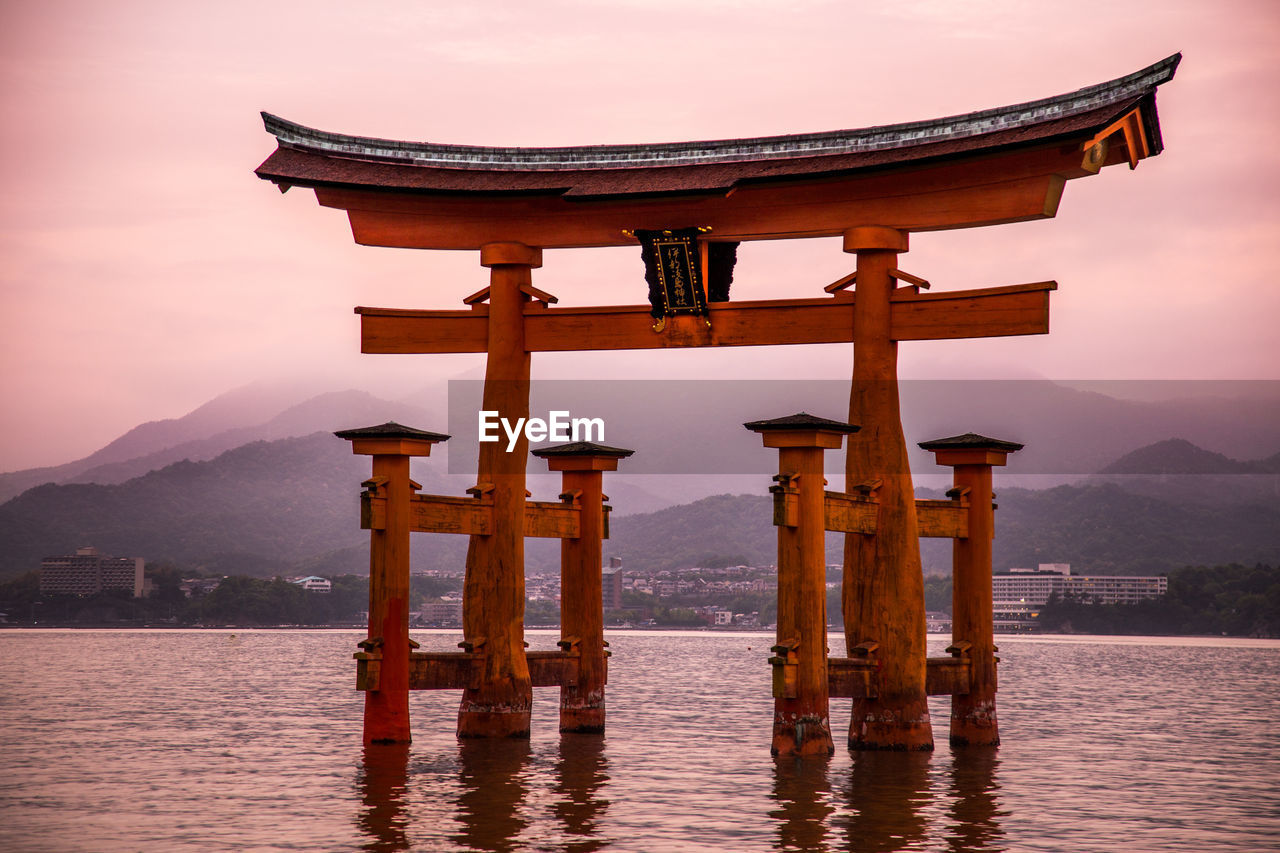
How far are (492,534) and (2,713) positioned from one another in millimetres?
17891

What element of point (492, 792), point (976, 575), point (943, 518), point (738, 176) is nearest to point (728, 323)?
point (738, 176)

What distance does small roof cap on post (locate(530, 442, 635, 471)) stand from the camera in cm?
2070

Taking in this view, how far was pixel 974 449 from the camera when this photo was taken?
1898 centimetres

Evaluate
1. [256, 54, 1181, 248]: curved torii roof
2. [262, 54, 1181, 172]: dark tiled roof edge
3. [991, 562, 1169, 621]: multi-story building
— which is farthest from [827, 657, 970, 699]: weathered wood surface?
[991, 562, 1169, 621]: multi-story building

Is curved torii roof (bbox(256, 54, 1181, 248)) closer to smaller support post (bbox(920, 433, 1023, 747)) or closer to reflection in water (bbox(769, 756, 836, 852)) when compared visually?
smaller support post (bbox(920, 433, 1023, 747))

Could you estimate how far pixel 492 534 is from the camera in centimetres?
1912

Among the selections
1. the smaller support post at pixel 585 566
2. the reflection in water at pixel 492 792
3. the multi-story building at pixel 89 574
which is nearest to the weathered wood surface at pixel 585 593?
the smaller support post at pixel 585 566

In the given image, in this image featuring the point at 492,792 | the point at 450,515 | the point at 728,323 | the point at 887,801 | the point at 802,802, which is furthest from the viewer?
the point at 728,323

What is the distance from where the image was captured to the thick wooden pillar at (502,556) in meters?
19.0

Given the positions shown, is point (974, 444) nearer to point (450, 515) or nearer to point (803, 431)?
point (803, 431)

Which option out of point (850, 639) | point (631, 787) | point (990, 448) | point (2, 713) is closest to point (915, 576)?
point (850, 639)

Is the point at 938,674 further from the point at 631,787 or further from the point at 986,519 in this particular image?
the point at 631,787

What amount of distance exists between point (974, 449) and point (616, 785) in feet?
20.2

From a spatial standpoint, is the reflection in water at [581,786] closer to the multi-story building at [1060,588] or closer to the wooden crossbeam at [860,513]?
the wooden crossbeam at [860,513]
